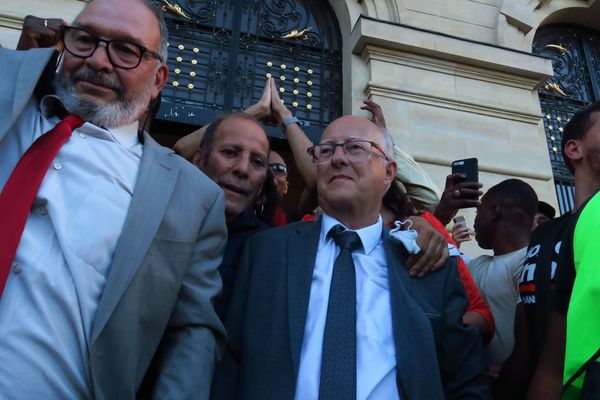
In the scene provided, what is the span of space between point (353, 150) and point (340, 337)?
0.92 meters

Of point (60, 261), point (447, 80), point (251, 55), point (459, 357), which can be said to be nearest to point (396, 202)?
point (459, 357)

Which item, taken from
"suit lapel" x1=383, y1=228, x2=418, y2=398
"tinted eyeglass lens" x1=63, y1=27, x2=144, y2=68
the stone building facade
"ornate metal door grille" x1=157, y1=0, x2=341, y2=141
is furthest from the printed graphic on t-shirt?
"ornate metal door grille" x1=157, y1=0, x2=341, y2=141

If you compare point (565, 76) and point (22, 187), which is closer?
point (22, 187)

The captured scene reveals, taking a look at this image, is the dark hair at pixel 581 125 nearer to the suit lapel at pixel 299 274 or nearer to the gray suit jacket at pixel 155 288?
the suit lapel at pixel 299 274

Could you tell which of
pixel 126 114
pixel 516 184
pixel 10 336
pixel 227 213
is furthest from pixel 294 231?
pixel 516 184

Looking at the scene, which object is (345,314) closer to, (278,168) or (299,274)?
(299,274)

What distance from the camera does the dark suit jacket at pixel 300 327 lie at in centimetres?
175

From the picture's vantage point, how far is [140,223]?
A: 1504 mm

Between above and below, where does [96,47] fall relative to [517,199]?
below

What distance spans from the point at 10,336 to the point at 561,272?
1.70 metres

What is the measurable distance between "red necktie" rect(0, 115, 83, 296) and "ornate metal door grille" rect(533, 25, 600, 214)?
6.86 metres

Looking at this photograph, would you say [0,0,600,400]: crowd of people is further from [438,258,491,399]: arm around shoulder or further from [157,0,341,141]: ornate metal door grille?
[157,0,341,141]: ornate metal door grille

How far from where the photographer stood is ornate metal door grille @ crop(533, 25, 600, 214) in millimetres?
7133

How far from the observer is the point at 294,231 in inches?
86.2
